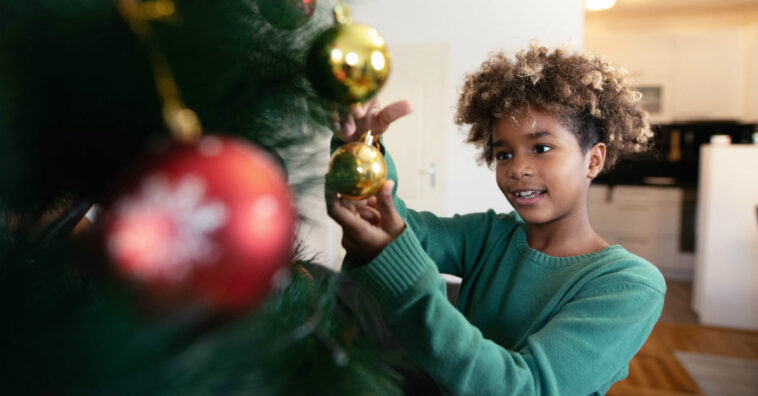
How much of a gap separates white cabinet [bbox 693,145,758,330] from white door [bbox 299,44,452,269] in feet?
5.74

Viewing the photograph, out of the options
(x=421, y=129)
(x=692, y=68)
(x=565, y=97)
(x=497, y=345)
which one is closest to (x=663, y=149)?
(x=692, y=68)

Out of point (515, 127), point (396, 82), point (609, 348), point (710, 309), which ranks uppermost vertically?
point (396, 82)

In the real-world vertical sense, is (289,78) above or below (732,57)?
below

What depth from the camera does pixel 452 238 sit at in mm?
1086

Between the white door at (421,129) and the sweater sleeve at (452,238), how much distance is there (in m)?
2.37

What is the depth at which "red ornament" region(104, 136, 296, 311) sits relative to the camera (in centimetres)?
16

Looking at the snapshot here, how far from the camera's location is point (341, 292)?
326 mm

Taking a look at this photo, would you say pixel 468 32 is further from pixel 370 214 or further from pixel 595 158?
pixel 370 214

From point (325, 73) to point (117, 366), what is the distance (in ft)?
0.58

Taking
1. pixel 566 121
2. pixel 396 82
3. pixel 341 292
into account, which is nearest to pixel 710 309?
pixel 396 82

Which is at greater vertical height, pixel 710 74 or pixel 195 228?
pixel 710 74

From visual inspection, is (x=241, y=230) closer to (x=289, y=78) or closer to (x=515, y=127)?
(x=289, y=78)

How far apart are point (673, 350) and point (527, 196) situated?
240 cm

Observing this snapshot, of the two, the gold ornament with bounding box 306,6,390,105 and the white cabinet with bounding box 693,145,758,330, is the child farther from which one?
the white cabinet with bounding box 693,145,758,330
